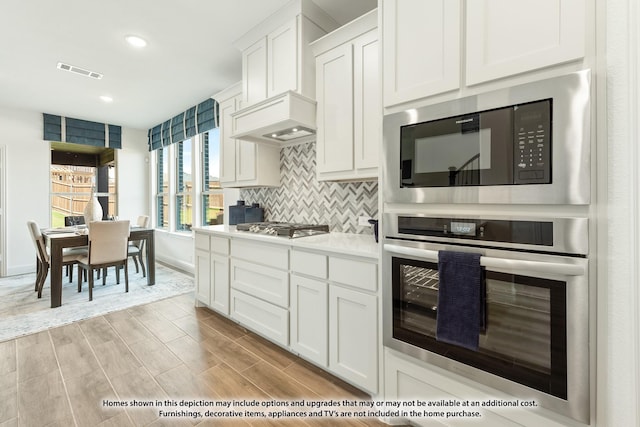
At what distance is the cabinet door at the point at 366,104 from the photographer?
1.95 metres

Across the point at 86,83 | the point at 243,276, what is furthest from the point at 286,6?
the point at 86,83

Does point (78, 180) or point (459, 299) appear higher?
point (78, 180)

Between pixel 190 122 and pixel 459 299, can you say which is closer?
pixel 459 299

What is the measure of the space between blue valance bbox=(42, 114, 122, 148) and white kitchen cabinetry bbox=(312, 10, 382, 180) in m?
4.95

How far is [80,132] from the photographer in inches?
196

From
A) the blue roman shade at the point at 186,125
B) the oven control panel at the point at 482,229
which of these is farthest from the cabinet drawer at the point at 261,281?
the blue roman shade at the point at 186,125

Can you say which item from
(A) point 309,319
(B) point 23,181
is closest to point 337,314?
(A) point 309,319

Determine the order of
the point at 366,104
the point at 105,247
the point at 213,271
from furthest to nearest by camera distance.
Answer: the point at 105,247
the point at 213,271
the point at 366,104

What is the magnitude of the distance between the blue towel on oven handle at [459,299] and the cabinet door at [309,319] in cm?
78

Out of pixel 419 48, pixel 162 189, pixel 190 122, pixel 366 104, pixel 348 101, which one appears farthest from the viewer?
pixel 162 189

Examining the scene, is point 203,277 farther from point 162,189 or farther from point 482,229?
point 162,189

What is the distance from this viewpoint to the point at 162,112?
4.73 meters

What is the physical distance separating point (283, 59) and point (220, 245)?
1.79 metres

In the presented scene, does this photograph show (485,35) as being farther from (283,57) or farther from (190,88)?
(190,88)
